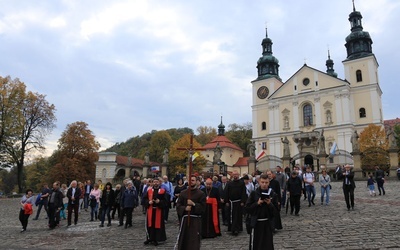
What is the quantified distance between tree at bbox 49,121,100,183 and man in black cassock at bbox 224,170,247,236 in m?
36.1

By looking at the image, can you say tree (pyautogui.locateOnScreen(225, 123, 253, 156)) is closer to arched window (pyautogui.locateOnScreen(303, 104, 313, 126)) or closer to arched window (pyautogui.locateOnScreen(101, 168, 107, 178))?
arched window (pyautogui.locateOnScreen(303, 104, 313, 126))

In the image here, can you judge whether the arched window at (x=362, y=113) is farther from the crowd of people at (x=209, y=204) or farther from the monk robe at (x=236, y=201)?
the monk robe at (x=236, y=201)

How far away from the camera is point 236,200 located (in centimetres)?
977

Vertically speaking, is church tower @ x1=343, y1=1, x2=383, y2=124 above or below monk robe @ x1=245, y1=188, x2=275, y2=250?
above

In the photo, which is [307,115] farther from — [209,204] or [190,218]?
[190,218]

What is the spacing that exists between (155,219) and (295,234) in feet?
12.4

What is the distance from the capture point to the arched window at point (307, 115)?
176 ft

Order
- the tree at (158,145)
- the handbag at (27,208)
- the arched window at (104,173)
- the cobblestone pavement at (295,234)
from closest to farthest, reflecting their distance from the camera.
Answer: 1. the cobblestone pavement at (295,234)
2. the handbag at (27,208)
3. the arched window at (104,173)
4. the tree at (158,145)

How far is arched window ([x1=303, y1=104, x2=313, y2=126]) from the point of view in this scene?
53.6 metres

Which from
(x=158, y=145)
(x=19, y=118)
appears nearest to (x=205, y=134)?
(x=158, y=145)

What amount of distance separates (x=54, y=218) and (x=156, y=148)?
58988 mm

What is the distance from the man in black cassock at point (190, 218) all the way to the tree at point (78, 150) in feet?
123

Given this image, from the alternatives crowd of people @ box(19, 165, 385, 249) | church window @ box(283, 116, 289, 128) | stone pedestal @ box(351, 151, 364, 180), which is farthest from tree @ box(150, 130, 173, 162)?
crowd of people @ box(19, 165, 385, 249)

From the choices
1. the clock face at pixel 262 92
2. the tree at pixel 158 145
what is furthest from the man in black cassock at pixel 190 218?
the tree at pixel 158 145
